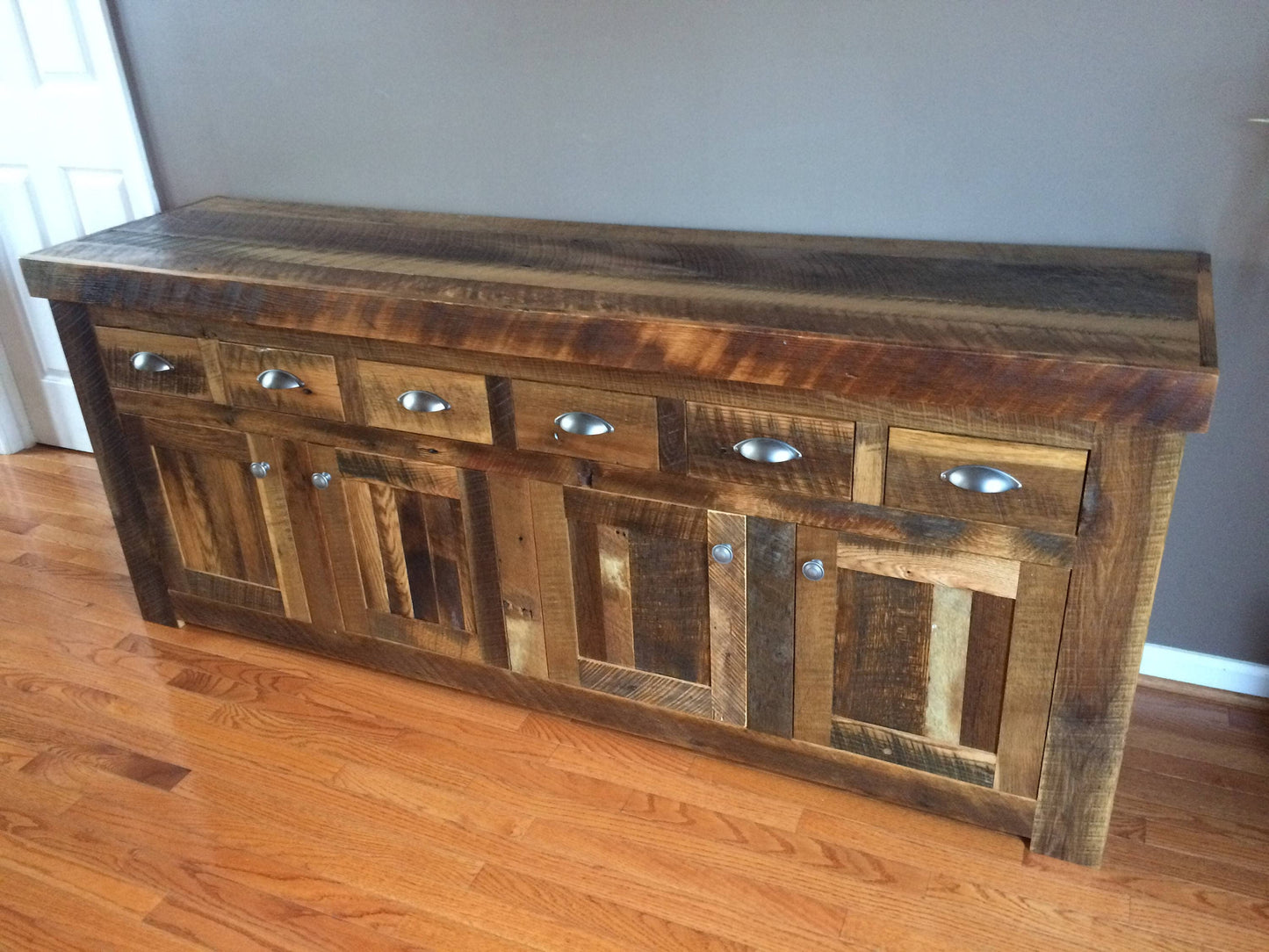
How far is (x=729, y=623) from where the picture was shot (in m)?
1.81

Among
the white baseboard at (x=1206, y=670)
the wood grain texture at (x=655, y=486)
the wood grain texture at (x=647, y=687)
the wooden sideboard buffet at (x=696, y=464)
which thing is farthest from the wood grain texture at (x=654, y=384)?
the white baseboard at (x=1206, y=670)

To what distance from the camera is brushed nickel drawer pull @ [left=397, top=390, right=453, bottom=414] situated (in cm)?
184

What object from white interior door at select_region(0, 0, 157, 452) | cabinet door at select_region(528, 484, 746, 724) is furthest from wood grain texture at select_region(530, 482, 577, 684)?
white interior door at select_region(0, 0, 157, 452)

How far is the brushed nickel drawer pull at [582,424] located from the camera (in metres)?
1.73

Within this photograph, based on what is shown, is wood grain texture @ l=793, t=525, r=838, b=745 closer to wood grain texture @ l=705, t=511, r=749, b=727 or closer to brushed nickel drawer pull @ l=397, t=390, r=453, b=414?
wood grain texture @ l=705, t=511, r=749, b=727

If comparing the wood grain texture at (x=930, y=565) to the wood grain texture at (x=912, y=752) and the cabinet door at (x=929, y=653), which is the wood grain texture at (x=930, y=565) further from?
the wood grain texture at (x=912, y=752)

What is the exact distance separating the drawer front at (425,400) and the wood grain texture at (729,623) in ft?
1.40

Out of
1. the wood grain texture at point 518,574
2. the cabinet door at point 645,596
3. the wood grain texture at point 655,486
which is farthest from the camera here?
the wood grain texture at point 518,574

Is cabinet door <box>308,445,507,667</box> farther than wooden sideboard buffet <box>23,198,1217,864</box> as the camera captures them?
Yes

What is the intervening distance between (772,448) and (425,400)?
600 mm

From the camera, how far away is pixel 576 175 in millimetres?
2150

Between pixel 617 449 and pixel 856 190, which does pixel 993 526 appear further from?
pixel 856 190

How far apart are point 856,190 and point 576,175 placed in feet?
1.79

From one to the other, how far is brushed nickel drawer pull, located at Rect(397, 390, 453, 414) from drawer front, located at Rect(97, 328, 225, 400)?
0.42 m
